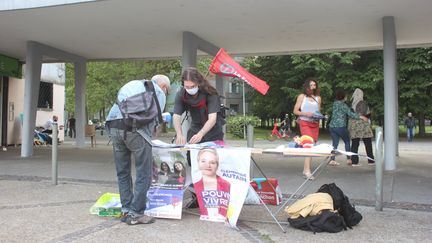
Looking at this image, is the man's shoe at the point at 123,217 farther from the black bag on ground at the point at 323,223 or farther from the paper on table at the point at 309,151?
the black bag on ground at the point at 323,223

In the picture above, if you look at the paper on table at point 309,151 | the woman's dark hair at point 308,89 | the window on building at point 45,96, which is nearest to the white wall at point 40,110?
the window on building at point 45,96

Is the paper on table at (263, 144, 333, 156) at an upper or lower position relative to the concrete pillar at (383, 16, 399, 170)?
lower

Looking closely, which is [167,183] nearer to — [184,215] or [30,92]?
[184,215]

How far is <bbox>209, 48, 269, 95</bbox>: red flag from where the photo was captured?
19.5ft

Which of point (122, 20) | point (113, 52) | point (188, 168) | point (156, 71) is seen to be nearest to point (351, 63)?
point (156, 71)

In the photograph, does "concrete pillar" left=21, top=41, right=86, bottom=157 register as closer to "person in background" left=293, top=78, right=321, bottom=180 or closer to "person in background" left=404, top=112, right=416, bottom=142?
"person in background" left=293, top=78, right=321, bottom=180

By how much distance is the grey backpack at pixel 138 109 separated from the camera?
4.81 m

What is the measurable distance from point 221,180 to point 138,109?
117cm

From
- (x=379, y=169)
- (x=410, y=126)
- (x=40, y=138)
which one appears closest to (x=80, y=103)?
(x=40, y=138)

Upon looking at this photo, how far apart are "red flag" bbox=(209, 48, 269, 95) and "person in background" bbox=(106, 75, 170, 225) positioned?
3.77 ft

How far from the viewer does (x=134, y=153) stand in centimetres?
495

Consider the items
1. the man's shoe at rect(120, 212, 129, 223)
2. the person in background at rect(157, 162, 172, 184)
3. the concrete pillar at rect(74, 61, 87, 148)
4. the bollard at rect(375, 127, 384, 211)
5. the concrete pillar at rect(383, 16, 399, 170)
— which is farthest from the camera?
the concrete pillar at rect(74, 61, 87, 148)

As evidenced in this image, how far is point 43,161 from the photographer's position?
11.5 metres

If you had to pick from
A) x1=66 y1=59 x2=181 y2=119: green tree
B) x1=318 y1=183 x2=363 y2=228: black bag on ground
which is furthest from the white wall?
x1=318 y1=183 x2=363 y2=228: black bag on ground
